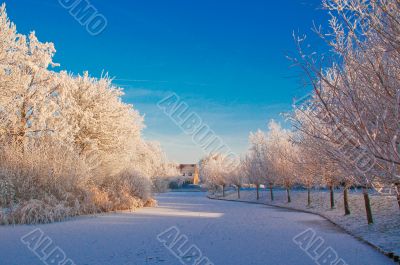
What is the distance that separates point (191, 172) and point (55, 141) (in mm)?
116841

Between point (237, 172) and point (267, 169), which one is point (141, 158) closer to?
point (237, 172)

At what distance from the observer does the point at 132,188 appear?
2612 centimetres

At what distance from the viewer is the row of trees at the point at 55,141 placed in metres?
16.4

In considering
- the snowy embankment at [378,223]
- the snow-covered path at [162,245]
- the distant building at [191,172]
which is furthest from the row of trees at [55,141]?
the distant building at [191,172]

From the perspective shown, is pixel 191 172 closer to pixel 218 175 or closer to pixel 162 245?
pixel 218 175

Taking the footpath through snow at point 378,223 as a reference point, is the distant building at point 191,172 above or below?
above

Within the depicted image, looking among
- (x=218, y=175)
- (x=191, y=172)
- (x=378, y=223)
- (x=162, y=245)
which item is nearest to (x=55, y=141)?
→ (x=162, y=245)

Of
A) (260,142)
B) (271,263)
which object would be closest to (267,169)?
(260,142)

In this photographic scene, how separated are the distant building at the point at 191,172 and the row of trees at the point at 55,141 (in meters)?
91.0

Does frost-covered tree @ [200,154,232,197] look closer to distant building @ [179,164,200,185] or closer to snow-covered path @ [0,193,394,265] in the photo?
snow-covered path @ [0,193,394,265]

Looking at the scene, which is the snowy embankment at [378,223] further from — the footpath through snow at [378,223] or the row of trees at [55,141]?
the row of trees at [55,141]

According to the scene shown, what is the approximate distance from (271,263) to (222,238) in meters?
3.76

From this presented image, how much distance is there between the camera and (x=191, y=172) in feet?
447

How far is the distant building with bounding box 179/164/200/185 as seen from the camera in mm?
121463
